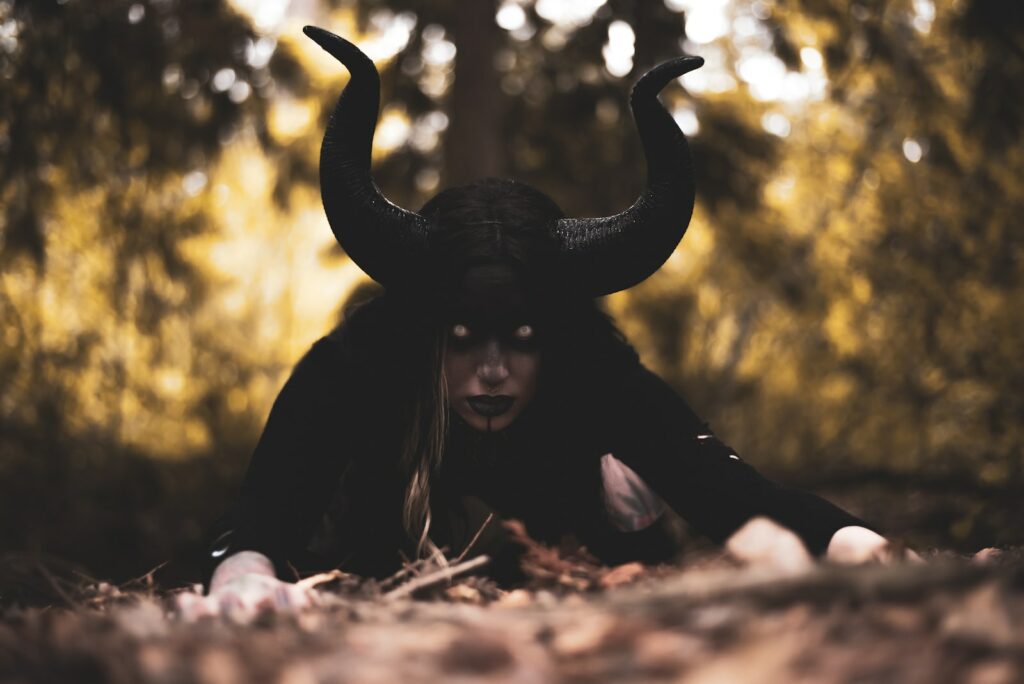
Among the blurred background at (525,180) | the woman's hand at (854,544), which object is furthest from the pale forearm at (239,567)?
the blurred background at (525,180)

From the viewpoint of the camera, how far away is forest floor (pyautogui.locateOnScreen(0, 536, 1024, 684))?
3.36 feet

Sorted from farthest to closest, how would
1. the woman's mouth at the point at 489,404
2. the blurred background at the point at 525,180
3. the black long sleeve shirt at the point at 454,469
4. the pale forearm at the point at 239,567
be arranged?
the blurred background at the point at 525,180
the woman's mouth at the point at 489,404
the black long sleeve shirt at the point at 454,469
the pale forearm at the point at 239,567

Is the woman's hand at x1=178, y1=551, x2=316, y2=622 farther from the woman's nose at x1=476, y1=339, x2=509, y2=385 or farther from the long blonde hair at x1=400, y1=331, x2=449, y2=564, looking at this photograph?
the woman's nose at x1=476, y1=339, x2=509, y2=385

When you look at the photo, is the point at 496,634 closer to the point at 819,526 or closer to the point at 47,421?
the point at 819,526

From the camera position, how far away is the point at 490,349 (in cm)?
231

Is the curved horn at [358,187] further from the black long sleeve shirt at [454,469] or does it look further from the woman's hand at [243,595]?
the woman's hand at [243,595]

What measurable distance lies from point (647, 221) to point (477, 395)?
2.13ft

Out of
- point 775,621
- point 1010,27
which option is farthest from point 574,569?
point 1010,27

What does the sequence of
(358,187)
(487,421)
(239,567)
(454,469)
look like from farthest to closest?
(454,469) → (487,421) → (358,187) → (239,567)

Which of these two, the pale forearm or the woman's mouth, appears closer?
the pale forearm

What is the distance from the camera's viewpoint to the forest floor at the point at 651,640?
3.36 ft

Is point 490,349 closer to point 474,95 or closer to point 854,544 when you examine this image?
point 854,544

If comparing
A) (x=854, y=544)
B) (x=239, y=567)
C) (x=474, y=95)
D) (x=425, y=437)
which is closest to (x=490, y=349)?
(x=425, y=437)

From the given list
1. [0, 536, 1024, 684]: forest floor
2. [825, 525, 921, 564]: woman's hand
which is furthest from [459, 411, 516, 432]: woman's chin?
[0, 536, 1024, 684]: forest floor
